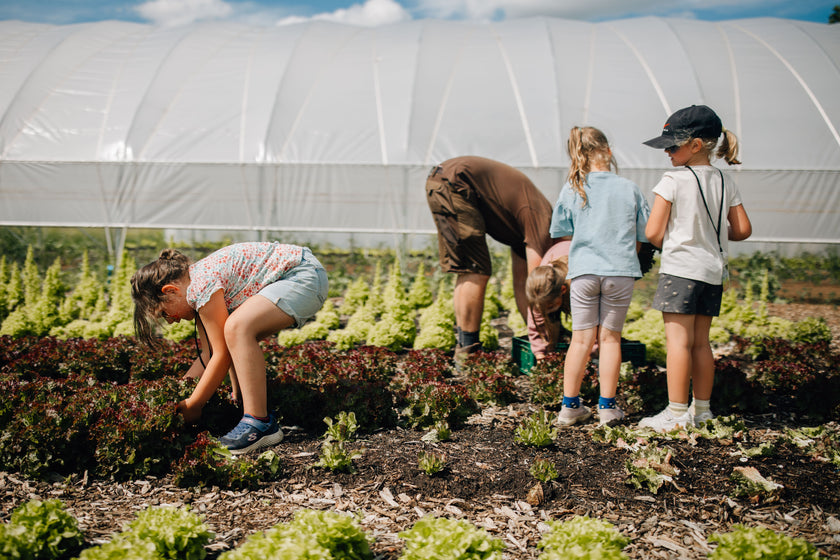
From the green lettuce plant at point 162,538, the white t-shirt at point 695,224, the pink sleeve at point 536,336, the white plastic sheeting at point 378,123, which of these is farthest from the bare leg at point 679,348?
the white plastic sheeting at point 378,123

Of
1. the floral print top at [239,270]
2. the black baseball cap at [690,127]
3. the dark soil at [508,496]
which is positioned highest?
the black baseball cap at [690,127]

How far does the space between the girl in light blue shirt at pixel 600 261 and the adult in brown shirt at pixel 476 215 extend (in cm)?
A: 101

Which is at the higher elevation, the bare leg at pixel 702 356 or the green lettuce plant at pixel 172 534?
the bare leg at pixel 702 356

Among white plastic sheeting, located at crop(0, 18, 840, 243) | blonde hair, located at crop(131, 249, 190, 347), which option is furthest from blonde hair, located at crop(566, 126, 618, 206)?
white plastic sheeting, located at crop(0, 18, 840, 243)

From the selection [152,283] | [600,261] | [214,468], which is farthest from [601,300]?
[152,283]

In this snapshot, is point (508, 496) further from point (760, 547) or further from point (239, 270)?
point (239, 270)

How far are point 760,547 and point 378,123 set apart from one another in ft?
28.5

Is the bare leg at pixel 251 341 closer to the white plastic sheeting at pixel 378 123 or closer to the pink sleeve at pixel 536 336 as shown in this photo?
the pink sleeve at pixel 536 336

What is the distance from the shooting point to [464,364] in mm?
4793

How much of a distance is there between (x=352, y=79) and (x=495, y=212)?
6.63m

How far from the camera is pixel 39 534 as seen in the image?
2141 mm

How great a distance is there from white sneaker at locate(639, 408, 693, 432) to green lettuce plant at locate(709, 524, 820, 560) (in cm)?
136

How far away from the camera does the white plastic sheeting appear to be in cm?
920

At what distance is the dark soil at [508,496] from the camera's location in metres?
2.50
